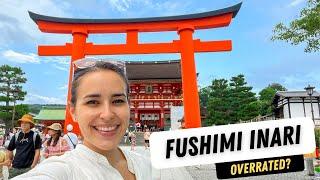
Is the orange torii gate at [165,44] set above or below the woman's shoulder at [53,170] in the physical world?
above

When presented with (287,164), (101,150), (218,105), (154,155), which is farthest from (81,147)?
(218,105)

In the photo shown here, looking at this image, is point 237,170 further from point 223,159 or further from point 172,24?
point 172,24

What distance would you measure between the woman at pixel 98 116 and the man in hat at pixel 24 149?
3979mm

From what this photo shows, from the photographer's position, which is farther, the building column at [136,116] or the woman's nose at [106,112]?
the building column at [136,116]

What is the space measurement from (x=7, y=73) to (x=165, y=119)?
51.3 ft

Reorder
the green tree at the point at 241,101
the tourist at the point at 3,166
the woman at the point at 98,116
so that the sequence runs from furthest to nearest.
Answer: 1. the green tree at the point at 241,101
2. the tourist at the point at 3,166
3. the woman at the point at 98,116

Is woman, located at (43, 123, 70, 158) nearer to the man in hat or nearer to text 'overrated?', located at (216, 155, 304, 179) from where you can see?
the man in hat

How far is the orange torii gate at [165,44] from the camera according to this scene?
13367 millimetres

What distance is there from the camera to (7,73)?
32.4 meters

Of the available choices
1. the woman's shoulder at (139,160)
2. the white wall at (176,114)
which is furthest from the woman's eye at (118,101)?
the white wall at (176,114)

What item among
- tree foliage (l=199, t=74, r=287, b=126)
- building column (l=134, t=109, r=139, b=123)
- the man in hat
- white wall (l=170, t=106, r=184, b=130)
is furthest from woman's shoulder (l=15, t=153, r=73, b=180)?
building column (l=134, t=109, r=139, b=123)

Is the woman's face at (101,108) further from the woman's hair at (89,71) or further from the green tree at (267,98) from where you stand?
the green tree at (267,98)

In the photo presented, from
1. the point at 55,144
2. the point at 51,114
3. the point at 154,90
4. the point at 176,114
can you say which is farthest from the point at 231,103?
the point at 55,144

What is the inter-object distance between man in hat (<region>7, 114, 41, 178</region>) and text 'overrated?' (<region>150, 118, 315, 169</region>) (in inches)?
148
